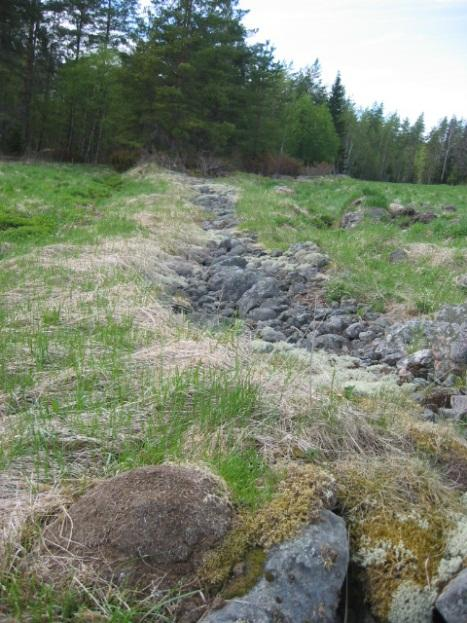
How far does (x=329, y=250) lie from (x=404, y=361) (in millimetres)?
4356

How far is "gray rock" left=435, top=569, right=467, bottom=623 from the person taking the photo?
1868 millimetres

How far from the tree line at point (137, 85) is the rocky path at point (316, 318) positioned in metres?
23.0

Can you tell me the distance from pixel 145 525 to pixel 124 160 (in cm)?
3016

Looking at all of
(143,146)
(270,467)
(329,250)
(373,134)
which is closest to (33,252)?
(329,250)

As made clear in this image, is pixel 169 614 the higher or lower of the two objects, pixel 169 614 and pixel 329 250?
the lower

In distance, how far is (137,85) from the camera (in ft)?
96.4

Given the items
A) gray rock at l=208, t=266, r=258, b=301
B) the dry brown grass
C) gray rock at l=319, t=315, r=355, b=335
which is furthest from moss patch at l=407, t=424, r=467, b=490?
the dry brown grass

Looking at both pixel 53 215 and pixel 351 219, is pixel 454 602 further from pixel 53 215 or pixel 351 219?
pixel 351 219

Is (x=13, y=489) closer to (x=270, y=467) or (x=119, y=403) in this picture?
(x=119, y=403)

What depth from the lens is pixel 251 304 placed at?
6.33 metres

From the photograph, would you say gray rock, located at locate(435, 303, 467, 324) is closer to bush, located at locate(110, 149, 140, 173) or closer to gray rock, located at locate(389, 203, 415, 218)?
gray rock, located at locate(389, 203, 415, 218)

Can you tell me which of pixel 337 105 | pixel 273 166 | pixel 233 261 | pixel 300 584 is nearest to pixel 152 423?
pixel 300 584

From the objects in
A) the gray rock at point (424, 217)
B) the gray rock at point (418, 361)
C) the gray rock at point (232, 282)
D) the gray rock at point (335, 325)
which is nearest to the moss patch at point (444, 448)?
the gray rock at point (418, 361)

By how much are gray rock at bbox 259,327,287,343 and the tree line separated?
25737mm
